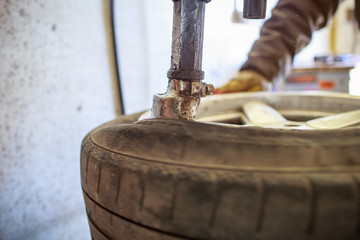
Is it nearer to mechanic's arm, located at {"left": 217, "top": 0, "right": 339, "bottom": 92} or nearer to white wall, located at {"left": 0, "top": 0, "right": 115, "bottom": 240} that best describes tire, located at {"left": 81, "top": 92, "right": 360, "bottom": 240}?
white wall, located at {"left": 0, "top": 0, "right": 115, "bottom": 240}

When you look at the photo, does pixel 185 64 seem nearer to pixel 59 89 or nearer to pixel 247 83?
pixel 59 89

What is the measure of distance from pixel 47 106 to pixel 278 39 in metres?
0.90

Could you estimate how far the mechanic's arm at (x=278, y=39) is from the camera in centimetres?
114

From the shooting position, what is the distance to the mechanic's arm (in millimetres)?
1141

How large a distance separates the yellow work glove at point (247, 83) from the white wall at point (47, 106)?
465 millimetres

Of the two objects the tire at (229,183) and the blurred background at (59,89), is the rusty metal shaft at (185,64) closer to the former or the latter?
→ the tire at (229,183)

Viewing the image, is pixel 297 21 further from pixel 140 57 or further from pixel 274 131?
pixel 274 131

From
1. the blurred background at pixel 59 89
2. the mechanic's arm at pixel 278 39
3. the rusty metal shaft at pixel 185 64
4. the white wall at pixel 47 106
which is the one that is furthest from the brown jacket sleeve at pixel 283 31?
the rusty metal shaft at pixel 185 64

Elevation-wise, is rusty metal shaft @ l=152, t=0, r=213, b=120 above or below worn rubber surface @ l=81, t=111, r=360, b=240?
above

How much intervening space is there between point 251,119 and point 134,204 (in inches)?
19.6

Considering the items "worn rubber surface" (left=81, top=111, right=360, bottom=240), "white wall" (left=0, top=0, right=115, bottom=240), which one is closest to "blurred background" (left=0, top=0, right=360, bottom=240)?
"white wall" (left=0, top=0, right=115, bottom=240)

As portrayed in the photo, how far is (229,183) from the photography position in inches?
11.0

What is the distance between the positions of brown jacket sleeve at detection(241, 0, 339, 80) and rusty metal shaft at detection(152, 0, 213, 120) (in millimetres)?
786

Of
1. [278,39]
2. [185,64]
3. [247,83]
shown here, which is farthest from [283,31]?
[185,64]
